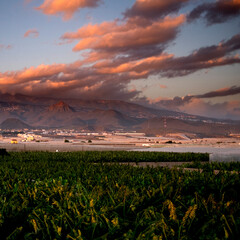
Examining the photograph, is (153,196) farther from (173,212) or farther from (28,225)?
(28,225)

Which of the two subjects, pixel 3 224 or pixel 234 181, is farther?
pixel 234 181

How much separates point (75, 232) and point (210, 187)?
4.21 meters

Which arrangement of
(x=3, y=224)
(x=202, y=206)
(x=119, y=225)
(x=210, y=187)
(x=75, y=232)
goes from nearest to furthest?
1. (x=75, y=232)
2. (x=119, y=225)
3. (x=3, y=224)
4. (x=202, y=206)
5. (x=210, y=187)

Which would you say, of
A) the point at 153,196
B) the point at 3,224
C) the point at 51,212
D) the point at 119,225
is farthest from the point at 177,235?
the point at 3,224

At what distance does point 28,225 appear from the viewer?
4.74 meters

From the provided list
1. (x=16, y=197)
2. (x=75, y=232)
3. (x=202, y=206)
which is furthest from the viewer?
(x=16, y=197)

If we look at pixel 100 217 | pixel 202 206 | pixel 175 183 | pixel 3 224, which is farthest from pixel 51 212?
pixel 175 183

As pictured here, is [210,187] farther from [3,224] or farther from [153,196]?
[3,224]

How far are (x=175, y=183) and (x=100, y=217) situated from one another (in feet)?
11.1

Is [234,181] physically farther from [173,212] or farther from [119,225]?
[119,225]

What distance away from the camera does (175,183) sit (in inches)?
290

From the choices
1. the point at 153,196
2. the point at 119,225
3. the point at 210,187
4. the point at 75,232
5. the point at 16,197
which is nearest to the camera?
the point at 75,232

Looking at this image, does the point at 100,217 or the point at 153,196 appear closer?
the point at 100,217

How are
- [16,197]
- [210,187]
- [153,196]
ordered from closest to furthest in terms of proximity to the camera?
[153,196]
[16,197]
[210,187]
